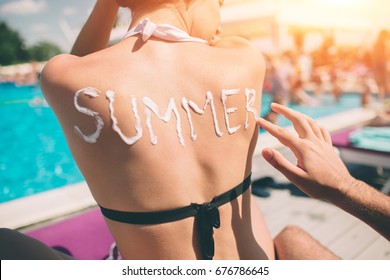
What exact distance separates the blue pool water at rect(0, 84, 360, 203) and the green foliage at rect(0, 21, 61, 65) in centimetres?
193

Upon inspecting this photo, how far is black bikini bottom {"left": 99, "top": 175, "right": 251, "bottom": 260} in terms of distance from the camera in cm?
91

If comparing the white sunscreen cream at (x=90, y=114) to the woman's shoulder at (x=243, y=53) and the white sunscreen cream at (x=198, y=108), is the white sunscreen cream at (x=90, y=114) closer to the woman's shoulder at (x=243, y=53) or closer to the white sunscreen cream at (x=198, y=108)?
the white sunscreen cream at (x=198, y=108)

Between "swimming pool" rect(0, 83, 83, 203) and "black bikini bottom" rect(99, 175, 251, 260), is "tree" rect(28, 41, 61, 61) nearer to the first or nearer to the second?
"swimming pool" rect(0, 83, 83, 203)

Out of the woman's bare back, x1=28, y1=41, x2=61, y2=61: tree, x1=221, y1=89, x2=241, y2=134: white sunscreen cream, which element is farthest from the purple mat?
x1=28, y1=41, x2=61, y2=61: tree

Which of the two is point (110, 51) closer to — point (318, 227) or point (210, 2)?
point (210, 2)

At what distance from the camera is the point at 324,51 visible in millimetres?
14477

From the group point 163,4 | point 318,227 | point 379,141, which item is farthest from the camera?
point 379,141

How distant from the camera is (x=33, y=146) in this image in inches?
393

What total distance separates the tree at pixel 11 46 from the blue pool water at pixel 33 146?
82.3 inches

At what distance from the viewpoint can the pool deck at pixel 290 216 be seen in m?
2.37

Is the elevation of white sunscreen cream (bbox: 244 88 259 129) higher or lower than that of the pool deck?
higher

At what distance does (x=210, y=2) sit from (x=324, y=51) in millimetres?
15092

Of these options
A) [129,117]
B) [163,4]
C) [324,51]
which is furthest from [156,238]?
[324,51]

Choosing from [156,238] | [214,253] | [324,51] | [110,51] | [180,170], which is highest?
[110,51]
